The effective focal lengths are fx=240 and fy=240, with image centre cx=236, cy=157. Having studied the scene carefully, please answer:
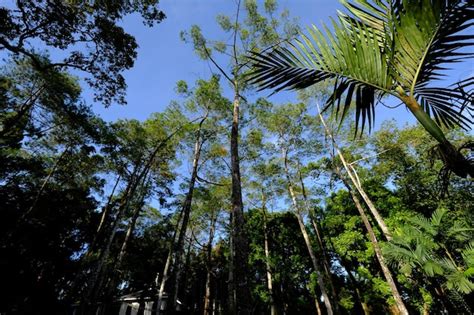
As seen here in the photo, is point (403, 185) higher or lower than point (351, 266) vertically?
higher

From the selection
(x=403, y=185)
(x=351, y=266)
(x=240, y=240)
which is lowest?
(x=240, y=240)

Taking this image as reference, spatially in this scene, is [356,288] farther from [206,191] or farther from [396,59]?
[396,59]

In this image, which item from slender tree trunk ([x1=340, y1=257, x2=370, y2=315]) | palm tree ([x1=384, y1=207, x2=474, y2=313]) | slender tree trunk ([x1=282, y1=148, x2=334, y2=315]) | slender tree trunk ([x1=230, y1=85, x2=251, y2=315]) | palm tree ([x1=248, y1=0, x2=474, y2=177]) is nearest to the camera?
palm tree ([x1=248, y1=0, x2=474, y2=177])

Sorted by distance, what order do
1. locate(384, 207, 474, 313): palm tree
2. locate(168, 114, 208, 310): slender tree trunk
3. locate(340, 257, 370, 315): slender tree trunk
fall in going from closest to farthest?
1. locate(384, 207, 474, 313): palm tree
2. locate(168, 114, 208, 310): slender tree trunk
3. locate(340, 257, 370, 315): slender tree trunk

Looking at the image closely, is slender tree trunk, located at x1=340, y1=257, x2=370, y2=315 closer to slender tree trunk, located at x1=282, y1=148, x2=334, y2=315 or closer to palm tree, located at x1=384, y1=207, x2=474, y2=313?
slender tree trunk, located at x1=282, y1=148, x2=334, y2=315

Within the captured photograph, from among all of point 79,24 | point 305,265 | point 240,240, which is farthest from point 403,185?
point 79,24

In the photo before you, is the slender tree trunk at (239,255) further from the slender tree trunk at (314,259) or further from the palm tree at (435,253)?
the slender tree trunk at (314,259)

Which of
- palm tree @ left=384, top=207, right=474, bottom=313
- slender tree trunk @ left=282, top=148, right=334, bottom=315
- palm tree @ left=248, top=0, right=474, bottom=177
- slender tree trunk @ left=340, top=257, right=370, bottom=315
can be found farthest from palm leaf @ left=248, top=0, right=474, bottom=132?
slender tree trunk @ left=340, top=257, right=370, bottom=315

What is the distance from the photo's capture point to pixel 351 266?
17.4 meters

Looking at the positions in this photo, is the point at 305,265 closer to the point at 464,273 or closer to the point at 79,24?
the point at 464,273

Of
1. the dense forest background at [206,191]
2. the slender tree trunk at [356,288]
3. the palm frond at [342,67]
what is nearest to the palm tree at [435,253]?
the dense forest background at [206,191]

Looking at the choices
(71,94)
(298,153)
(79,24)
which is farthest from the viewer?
(298,153)

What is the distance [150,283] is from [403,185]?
2352cm

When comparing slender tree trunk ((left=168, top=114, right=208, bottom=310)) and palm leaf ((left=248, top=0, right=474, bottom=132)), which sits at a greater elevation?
slender tree trunk ((left=168, top=114, right=208, bottom=310))
